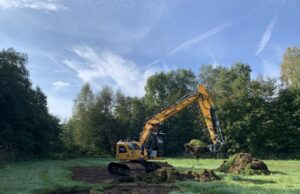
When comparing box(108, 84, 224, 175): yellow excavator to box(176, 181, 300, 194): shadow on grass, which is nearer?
box(176, 181, 300, 194): shadow on grass

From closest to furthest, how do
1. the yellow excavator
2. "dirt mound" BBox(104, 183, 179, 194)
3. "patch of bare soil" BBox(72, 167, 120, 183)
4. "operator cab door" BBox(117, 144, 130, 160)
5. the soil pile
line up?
"dirt mound" BBox(104, 183, 179, 194) → the soil pile → "patch of bare soil" BBox(72, 167, 120, 183) → the yellow excavator → "operator cab door" BBox(117, 144, 130, 160)

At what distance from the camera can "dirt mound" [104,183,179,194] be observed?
1784 centimetres

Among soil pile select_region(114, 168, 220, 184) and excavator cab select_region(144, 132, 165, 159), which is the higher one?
excavator cab select_region(144, 132, 165, 159)

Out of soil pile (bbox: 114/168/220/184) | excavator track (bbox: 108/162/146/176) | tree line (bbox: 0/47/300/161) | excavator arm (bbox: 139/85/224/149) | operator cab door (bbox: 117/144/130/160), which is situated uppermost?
tree line (bbox: 0/47/300/161)

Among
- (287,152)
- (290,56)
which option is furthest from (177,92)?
(287,152)

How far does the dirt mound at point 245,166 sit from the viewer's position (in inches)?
996

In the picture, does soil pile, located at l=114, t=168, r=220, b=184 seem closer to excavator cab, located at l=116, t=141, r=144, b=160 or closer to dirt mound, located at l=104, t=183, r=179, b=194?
dirt mound, located at l=104, t=183, r=179, b=194

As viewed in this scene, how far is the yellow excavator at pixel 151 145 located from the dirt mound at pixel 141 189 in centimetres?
638

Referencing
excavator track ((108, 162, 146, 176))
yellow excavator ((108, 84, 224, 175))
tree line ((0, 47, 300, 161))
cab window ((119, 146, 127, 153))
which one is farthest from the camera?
tree line ((0, 47, 300, 161))

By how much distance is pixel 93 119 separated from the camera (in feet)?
230

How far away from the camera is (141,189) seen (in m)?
18.7

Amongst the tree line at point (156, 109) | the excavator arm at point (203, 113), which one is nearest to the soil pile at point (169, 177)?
the excavator arm at point (203, 113)

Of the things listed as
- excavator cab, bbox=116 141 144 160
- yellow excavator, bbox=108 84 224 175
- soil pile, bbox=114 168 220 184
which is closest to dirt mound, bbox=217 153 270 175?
yellow excavator, bbox=108 84 224 175

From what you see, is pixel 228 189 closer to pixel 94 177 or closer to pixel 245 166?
pixel 245 166
